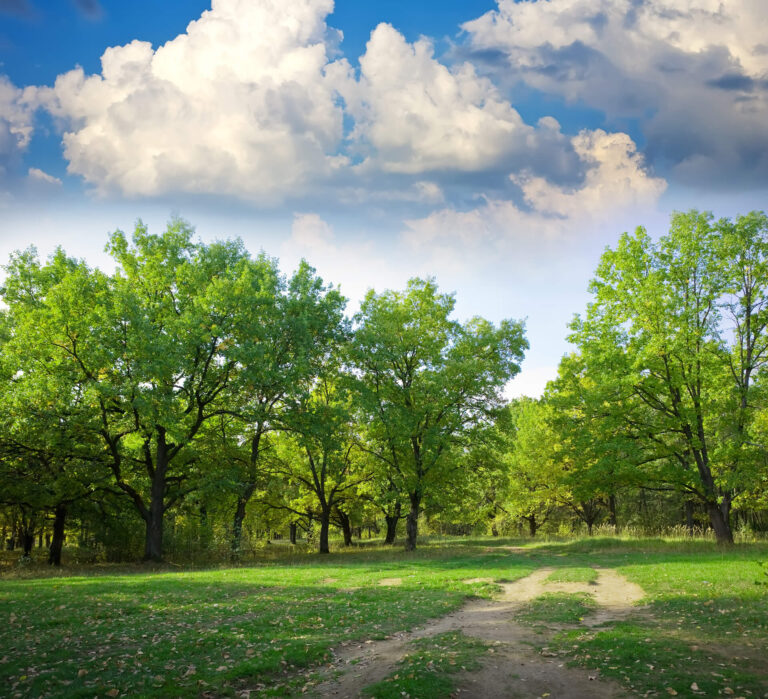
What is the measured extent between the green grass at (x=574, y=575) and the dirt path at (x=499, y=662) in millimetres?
3390

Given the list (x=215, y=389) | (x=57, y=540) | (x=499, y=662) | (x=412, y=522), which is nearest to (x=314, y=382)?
(x=215, y=389)

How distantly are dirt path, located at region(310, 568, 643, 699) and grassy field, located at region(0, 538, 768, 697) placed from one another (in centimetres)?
42

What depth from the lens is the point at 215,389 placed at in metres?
27.6

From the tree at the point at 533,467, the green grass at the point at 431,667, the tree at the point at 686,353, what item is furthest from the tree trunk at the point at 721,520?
the green grass at the point at 431,667

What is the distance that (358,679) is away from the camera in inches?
314

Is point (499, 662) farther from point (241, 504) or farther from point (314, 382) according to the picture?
point (314, 382)

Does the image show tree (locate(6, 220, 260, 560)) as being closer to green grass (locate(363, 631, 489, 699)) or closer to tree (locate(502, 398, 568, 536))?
green grass (locate(363, 631, 489, 699))

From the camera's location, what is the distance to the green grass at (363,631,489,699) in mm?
7246

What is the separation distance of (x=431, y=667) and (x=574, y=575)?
12.5 m

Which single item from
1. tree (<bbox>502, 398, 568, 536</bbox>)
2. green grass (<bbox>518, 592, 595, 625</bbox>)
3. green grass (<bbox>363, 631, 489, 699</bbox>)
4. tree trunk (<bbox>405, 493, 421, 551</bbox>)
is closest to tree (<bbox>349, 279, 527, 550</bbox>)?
tree trunk (<bbox>405, 493, 421, 551</bbox>)

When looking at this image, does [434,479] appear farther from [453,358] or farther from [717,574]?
[717,574]

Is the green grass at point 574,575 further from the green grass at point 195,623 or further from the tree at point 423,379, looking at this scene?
the tree at point 423,379

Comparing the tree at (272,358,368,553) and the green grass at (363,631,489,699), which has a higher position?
the tree at (272,358,368,553)

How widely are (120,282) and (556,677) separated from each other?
90.6 feet
